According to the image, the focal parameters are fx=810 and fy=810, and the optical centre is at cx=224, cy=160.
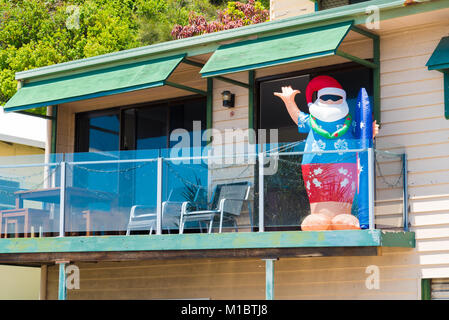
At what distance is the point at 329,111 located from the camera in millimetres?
10422

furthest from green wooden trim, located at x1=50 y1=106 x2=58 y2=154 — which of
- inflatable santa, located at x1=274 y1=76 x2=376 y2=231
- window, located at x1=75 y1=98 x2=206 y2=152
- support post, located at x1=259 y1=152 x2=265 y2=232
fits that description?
inflatable santa, located at x1=274 y1=76 x2=376 y2=231

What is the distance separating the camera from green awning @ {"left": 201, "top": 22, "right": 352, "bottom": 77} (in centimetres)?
1030

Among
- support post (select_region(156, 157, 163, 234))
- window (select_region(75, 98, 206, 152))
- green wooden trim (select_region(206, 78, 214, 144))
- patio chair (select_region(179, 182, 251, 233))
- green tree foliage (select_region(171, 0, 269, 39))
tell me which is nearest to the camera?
patio chair (select_region(179, 182, 251, 233))

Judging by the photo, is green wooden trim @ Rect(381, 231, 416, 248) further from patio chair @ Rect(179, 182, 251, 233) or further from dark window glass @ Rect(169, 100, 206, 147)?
dark window glass @ Rect(169, 100, 206, 147)

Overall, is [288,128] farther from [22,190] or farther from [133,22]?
[133,22]

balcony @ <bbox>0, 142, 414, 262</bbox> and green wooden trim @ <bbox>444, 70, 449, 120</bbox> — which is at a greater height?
green wooden trim @ <bbox>444, 70, 449, 120</bbox>

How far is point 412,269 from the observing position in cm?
1036

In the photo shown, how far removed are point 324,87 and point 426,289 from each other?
2.90 meters

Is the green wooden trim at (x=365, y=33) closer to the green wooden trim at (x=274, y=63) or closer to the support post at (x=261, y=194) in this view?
the green wooden trim at (x=274, y=63)

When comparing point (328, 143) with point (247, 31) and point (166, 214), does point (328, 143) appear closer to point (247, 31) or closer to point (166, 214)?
point (247, 31)

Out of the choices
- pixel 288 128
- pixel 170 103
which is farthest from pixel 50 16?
pixel 288 128

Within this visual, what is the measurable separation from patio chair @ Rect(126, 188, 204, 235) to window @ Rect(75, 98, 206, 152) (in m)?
2.10

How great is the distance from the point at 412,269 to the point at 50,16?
27.5m
